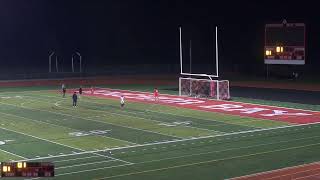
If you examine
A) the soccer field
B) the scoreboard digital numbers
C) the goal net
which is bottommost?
the soccer field

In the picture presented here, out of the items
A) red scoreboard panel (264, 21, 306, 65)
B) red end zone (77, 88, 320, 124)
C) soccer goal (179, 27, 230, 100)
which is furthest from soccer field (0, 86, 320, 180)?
red scoreboard panel (264, 21, 306, 65)

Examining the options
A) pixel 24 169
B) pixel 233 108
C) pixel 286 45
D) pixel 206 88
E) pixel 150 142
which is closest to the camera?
pixel 24 169

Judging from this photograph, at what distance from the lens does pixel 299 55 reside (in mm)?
40625

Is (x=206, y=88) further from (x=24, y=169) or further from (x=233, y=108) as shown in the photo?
(x=24, y=169)

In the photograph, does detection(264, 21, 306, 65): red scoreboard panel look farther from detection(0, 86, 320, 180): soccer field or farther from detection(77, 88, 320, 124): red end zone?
detection(0, 86, 320, 180): soccer field

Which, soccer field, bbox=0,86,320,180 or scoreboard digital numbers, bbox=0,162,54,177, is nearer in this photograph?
scoreboard digital numbers, bbox=0,162,54,177

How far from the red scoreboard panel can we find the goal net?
4902 millimetres

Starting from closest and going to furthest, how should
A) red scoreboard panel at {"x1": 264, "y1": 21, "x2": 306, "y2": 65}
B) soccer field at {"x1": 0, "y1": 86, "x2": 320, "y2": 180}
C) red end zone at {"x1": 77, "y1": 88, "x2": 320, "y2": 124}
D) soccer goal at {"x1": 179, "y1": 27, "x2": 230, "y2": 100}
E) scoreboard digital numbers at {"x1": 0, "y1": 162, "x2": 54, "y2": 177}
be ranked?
scoreboard digital numbers at {"x1": 0, "y1": 162, "x2": 54, "y2": 177} < soccer field at {"x1": 0, "y1": 86, "x2": 320, "y2": 180} < red end zone at {"x1": 77, "y1": 88, "x2": 320, "y2": 124} < soccer goal at {"x1": 179, "y1": 27, "x2": 230, "y2": 100} < red scoreboard panel at {"x1": 264, "y1": 21, "x2": 306, "y2": 65}

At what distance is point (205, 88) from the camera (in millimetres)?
39781

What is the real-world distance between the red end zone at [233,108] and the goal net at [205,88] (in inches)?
39.1

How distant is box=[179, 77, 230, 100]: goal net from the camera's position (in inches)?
1528

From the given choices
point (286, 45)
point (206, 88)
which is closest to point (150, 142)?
point (206, 88)

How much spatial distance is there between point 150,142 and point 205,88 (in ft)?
58.1

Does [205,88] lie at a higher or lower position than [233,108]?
higher
